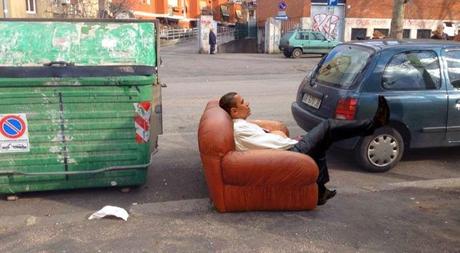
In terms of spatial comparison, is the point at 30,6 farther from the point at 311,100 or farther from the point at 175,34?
the point at 311,100

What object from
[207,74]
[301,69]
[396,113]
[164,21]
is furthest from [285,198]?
[164,21]

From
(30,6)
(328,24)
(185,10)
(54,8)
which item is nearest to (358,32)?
(328,24)

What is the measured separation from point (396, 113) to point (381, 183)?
0.86m

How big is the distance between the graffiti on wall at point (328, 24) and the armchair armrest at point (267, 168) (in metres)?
30.3

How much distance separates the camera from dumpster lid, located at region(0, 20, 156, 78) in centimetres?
484

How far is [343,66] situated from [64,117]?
11.3 feet

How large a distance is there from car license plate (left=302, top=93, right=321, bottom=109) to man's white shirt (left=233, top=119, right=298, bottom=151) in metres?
1.48

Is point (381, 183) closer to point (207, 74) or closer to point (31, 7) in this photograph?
point (207, 74)

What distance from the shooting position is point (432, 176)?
557cm

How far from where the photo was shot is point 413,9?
34.2 m

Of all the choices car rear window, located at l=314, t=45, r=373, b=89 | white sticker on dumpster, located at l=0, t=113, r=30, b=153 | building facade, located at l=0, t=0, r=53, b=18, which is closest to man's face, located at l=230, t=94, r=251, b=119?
car rear window, located at l=314, t=45, r=373, b=89

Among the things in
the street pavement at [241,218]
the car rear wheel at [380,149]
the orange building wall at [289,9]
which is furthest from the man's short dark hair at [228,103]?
the orange building wall at [289,9]

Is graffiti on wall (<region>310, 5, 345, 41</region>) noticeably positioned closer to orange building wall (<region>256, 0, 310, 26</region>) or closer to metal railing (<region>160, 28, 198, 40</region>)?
orange building wall (<region>256, 0, 310, 26</region>)

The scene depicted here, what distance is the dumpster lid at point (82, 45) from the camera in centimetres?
484
